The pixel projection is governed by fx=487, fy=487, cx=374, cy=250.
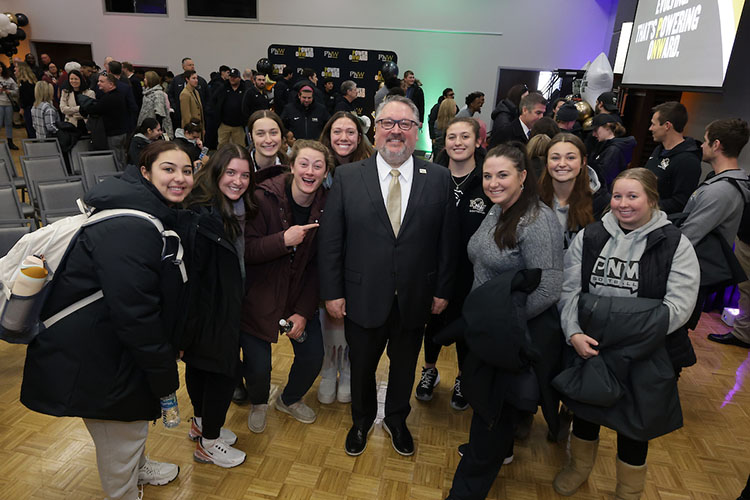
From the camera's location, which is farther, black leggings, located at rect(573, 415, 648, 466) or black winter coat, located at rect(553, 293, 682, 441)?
black leggings, located at rect(573, 415, 648, 466)

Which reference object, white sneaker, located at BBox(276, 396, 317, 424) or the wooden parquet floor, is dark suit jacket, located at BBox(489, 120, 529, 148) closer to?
the wooden parquet floor

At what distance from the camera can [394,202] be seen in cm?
219

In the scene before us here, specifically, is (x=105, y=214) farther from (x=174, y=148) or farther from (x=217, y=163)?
(x=217, y=163)

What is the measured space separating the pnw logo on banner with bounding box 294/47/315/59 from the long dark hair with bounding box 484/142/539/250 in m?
10.6

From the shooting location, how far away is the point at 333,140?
289cm

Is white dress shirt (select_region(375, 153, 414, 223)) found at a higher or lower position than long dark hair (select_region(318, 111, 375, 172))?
lower

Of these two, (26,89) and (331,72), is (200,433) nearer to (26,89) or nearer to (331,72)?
(26,89)

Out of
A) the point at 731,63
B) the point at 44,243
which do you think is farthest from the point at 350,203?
the point at 731,63

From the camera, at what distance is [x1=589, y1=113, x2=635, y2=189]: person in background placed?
397cm

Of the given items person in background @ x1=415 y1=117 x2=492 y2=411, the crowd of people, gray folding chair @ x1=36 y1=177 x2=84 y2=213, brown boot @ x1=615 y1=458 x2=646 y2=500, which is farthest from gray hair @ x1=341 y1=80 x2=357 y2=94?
brown boot @ x1=615 y1=458 x2=646 y2=500

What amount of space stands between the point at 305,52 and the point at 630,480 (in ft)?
37.3

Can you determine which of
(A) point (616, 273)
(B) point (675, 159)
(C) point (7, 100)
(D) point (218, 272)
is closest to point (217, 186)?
(D) point (218, 272)

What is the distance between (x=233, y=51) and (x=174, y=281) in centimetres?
1178

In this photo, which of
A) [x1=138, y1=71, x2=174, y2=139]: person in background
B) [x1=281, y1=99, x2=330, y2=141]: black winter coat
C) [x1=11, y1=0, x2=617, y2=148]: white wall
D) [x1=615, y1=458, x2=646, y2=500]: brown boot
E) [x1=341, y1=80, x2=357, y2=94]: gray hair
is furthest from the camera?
[x1=11, y1=0, x2=617, y2=148]: white wall
